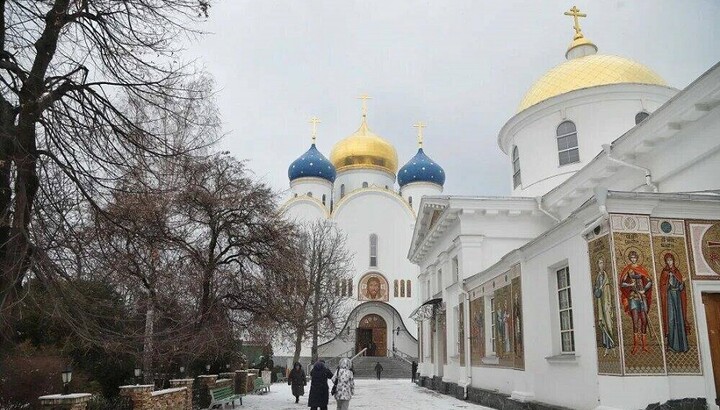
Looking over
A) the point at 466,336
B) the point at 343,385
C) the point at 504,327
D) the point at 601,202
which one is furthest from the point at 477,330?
the point at 601,202

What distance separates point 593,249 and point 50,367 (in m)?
9.71

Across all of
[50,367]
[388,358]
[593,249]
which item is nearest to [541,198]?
[593,249]

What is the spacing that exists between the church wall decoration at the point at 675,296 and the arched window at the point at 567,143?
10875 mm

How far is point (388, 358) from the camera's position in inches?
1613

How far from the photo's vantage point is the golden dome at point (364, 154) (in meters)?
51.9

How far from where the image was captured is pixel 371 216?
46.7 m

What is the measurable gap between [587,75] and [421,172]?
101 ft

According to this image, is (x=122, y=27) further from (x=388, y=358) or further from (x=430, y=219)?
(x=388, y=358)

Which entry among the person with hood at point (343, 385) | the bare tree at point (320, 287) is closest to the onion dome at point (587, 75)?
the bare tree at point (320, 287)

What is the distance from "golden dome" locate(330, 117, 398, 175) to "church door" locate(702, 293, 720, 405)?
1702 inches

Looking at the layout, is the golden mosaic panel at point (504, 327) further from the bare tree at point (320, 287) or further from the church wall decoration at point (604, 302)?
the bare tree at point (320, 287)

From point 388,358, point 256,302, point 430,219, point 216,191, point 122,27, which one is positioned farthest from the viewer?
point 388,358

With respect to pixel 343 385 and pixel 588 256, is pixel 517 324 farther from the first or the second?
pixel 343 385

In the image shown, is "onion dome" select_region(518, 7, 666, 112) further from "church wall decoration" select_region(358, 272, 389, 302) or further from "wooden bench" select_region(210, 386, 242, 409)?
"church wall decoration" select_region(358, 272, 389, 302)
